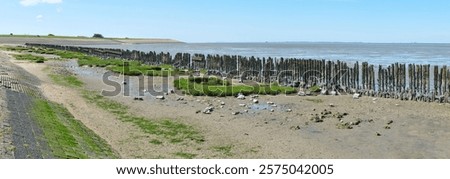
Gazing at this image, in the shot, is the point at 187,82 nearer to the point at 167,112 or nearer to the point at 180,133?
the point at 167,112

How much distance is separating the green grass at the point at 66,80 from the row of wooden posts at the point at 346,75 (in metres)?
11.7

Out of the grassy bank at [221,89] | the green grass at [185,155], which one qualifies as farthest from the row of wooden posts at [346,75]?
the green grass at [185,155]

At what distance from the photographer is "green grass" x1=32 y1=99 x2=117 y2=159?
1210 cm

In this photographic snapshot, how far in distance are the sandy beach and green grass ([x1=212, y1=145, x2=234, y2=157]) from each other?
3cm

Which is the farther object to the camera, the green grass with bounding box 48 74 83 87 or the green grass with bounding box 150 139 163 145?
the green grass with bounding box 48 74 83 87

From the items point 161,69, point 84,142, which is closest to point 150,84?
point 161,69

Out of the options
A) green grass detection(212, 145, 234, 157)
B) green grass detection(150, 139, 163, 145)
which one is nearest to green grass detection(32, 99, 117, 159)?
green grass detection(150, 139, 163, 145)

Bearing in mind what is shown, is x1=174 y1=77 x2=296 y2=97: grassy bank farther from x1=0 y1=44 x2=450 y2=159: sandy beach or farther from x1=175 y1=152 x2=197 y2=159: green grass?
x1=175 y1=152 x2=197 y2=159: green grass

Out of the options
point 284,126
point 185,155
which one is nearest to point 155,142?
point 185,155

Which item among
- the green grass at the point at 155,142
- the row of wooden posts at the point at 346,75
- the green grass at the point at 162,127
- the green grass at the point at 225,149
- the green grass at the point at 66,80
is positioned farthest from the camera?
the green grass at the point at 66,80

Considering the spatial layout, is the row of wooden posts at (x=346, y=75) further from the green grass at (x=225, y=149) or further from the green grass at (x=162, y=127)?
the green grass at (x=225, y=149)

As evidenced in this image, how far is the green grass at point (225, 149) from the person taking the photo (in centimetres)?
1384

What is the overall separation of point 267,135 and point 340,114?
4.75 metres

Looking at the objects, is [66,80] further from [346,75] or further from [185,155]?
[185,155]
